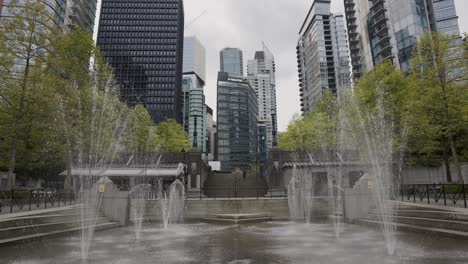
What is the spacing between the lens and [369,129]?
28.7 meters

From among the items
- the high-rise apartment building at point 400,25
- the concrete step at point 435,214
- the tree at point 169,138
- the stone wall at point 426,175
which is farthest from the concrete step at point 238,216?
the high-rise apartment building at point 400,25

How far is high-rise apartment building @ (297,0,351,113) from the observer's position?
357 feet

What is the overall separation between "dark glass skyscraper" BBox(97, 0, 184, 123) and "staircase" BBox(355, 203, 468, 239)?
108 meters

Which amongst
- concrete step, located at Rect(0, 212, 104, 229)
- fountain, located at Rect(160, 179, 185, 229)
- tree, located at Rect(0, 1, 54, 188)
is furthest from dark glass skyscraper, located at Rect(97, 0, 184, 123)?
concrete step, located at Rect(0, 212, 104, 229)

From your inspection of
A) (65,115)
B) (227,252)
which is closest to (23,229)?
(227,252)

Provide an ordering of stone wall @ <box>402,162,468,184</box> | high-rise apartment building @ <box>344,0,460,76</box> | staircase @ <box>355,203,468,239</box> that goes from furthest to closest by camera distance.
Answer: high-rise apartment building @ <box>344,0,460,76</box>, stone wall @ <box>402,162,468,184</box>, staircase @ <box>355,203,468,239</box>

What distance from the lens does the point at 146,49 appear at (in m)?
124

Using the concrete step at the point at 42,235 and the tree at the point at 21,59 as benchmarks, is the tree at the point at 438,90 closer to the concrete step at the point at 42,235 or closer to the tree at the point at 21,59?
the concrete step at the point at 42,235

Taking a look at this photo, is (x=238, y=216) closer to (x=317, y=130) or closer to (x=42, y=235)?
(x=42, y=235)

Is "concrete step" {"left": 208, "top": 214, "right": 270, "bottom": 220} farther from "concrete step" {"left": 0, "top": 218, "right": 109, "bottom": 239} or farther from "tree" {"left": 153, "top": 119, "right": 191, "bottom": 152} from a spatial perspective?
"tree" {"left": 153, "top": 119, "right": 191, "bottom": 152}

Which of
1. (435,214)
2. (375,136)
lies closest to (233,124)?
(375,136)

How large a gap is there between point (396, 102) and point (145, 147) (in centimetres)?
2899

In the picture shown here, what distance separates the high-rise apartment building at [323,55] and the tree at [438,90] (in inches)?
3237

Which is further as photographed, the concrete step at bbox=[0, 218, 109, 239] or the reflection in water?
the concrete step at bbox=[0, 218, 109, 239]
